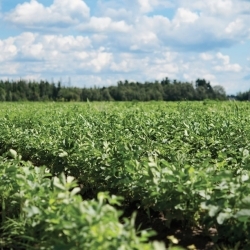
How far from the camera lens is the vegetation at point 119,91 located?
74.6 meters

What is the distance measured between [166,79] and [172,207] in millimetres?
81115

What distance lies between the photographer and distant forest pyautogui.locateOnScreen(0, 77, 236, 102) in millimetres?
74431

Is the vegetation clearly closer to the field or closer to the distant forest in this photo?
the distant forest

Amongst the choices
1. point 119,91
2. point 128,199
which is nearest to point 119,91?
point 119,91

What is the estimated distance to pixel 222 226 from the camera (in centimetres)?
401

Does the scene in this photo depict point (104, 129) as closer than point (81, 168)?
No

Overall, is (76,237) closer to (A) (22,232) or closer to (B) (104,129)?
(A) (22,232)

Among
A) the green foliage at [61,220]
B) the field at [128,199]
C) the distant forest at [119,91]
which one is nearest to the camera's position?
the green foliage at [61,220]

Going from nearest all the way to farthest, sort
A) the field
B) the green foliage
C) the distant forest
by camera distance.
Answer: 1. the green foliage
2. the field
3. the distant forest

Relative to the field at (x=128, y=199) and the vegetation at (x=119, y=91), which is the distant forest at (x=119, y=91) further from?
the field at (x=128, y=199)

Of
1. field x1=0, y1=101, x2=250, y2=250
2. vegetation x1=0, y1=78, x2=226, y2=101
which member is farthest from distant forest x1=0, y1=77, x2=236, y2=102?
field x1=0, y1=101, x2=250, y2=250

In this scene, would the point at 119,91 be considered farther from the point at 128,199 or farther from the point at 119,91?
the point at 128,199

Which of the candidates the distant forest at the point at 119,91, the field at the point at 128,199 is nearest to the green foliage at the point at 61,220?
the field at the point at 128,199

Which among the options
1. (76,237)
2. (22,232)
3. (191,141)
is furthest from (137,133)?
(76,237)
